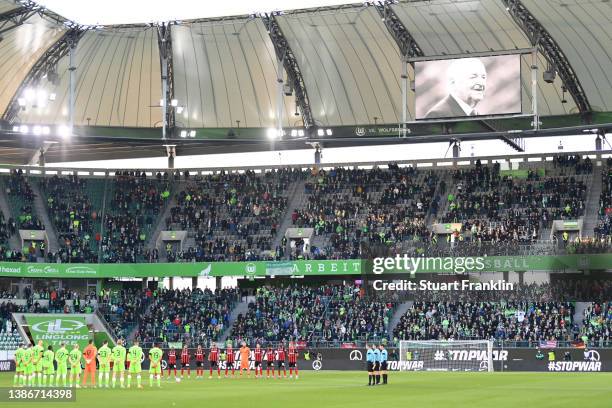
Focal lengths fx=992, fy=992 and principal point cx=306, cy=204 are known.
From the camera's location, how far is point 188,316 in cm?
6656

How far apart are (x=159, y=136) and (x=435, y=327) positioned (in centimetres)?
2497

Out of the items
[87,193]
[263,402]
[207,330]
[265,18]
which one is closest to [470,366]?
[207,330]

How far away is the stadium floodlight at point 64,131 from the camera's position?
198ft

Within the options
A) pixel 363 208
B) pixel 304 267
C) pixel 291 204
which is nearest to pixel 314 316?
pixel 304 267

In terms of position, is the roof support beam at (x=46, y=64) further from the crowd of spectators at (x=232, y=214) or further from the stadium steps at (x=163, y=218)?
the crowd of spectators at (x=232, y=214)

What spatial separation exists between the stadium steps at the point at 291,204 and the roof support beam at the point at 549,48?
21.9 meters

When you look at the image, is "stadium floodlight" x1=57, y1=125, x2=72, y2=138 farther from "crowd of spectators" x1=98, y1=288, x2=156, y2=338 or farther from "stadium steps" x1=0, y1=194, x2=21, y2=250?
"crowd of spectators" x1=98, y1=288, x2=156, y2=338

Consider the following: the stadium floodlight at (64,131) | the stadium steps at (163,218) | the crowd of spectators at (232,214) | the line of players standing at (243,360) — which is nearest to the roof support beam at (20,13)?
the stadium floodlight at (64,131)

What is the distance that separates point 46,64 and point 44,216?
14.3 m

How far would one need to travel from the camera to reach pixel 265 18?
59.0m

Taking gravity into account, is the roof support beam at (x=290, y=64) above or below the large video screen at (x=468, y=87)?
above

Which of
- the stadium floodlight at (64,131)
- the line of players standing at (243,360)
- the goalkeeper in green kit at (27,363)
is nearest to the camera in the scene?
the goalkeeper in green kit at (27,363)

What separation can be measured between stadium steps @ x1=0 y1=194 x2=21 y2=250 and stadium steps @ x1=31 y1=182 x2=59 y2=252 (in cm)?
203

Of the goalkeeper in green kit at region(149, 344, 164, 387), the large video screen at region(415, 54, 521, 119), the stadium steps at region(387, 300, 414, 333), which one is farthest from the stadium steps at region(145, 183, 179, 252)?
the goalkeeper in green kit at region(149, 344, 164, 387)
